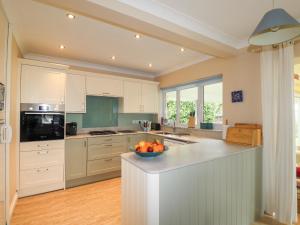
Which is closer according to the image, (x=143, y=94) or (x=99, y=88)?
(x=99, y=88)

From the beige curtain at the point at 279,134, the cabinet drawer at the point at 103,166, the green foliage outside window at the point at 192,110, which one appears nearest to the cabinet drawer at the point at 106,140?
the cabinet drawer at the point at 103,166

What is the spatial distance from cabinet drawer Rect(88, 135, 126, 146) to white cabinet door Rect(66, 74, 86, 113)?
64cm

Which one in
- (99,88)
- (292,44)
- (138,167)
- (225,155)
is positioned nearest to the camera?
(138,167)

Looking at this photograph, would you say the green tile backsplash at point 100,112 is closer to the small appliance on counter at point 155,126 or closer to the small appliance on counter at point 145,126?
the small appliance on counter at point 145,126

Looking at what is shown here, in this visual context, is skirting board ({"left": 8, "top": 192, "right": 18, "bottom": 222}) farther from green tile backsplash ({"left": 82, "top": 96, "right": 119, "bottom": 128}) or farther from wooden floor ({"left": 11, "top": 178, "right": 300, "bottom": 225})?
green tile backsplash ({"left": 82, "top": 96, "right": 119, "bottom": 128})

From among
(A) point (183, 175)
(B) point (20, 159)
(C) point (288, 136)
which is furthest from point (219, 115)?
(B) point (20, 159)

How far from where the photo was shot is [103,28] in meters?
2.24

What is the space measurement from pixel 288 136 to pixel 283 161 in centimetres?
31

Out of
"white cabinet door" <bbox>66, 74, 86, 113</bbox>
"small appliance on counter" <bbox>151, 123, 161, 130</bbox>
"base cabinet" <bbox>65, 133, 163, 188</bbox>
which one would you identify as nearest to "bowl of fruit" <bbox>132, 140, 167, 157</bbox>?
"base cabinet" <bbox>65, 133, 163, 188</bbox>

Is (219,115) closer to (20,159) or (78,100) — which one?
(78,100)

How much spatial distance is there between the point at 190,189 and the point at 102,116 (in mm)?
3012

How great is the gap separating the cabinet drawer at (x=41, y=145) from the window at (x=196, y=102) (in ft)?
8.43

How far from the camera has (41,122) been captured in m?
2.81

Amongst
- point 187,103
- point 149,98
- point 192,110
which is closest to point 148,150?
point 192,110
